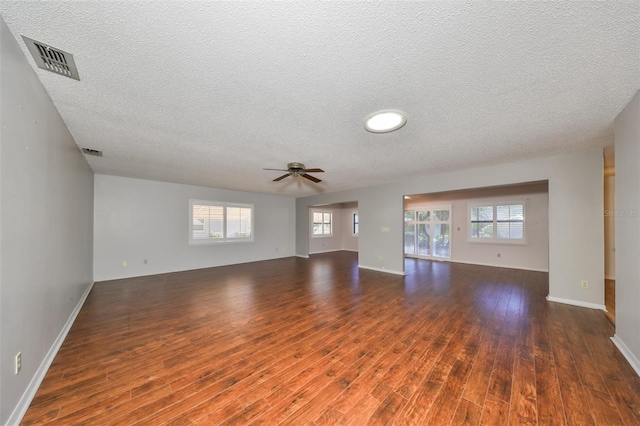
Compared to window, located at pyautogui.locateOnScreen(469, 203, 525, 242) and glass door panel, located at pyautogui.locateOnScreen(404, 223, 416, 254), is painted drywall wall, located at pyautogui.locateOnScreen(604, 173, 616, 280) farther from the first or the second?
glass door panel, located at pyautogui.locateOnScreen(404, 223, 416, 254)

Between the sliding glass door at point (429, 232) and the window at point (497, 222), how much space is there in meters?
0.72

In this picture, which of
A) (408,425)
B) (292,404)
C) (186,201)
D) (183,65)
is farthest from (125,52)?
(186,201)

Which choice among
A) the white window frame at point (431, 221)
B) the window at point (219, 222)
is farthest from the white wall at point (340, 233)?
the window at point (219, 222)

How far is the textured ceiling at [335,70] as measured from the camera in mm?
1142

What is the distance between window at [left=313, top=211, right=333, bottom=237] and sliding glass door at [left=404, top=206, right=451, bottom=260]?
341 centimetres

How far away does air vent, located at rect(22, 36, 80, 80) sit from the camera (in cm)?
136

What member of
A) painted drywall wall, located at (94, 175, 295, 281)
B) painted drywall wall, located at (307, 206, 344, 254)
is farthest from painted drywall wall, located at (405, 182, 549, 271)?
painted drywall wall, located at (94, 175, 295, 281)

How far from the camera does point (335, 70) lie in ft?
5.07

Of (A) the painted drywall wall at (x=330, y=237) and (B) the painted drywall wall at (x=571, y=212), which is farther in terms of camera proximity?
(A) the painted drywall wall at (x=330, y=237)

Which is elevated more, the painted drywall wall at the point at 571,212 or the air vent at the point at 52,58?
the air vent at the point at 52,58

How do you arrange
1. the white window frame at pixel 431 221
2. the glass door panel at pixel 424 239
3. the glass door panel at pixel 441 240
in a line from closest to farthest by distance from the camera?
the white window frame at pixel 431 221 < the glass door panel at pixel 441 240 < the glass door panel at pixel 424 239

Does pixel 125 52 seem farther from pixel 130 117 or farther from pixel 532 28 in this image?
pixel 532 28

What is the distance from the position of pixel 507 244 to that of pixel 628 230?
490cm

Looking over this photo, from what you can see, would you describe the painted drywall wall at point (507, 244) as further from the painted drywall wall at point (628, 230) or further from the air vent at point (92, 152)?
the air vent at point (92, 152)
